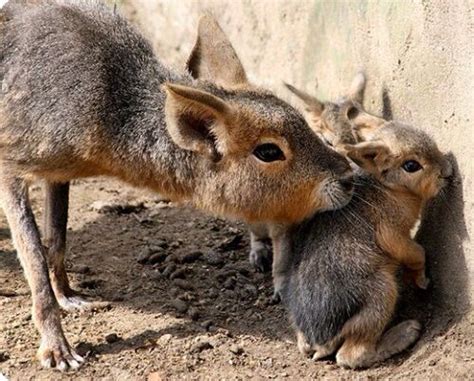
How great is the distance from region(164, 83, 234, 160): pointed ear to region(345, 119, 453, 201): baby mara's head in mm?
775

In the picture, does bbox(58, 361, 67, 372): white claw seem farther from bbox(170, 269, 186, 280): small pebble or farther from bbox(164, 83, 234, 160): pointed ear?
bbox(164, 83, 234, 160): pointed ear

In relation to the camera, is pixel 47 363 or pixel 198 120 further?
pixel 47 363

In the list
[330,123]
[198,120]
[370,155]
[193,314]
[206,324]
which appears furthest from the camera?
[330,123]

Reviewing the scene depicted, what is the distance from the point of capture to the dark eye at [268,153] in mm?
6070

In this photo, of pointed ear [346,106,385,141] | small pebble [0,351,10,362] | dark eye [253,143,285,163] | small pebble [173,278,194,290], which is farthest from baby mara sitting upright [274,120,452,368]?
small pebble [0,351,10,362]

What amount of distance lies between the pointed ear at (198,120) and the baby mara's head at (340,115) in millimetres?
897

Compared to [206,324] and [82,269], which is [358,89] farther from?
[82,269]

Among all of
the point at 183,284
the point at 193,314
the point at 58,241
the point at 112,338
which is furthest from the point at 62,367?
the point at 183,284

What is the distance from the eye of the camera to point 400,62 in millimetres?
6547

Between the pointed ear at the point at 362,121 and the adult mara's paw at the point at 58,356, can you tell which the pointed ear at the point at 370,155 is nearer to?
the pointed ear at the point at 362,121

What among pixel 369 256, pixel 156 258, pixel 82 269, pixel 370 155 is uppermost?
pixel 370 155

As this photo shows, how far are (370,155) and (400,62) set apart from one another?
0.84 m

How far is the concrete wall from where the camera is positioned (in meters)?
5.77

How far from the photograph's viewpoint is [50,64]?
6242mm
